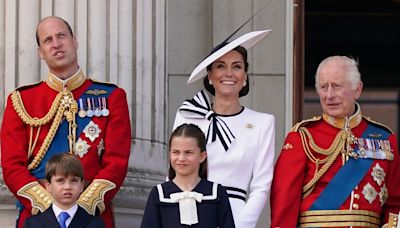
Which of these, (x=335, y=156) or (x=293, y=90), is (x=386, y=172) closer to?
(x=335, y=156)

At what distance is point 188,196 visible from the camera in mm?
9062

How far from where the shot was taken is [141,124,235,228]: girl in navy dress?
29.7 feet

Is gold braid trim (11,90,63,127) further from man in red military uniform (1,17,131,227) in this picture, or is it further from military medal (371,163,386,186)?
military medal (371,163,386,186)

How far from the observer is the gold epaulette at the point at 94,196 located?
30.8 ft

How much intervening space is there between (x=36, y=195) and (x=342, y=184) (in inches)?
63.6

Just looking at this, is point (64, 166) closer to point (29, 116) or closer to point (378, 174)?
point (29, 116)

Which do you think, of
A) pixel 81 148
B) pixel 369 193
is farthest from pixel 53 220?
pixel 369 193

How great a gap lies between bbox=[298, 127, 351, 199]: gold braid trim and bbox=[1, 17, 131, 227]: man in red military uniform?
0.97 metres

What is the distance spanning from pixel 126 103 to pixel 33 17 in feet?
3.44

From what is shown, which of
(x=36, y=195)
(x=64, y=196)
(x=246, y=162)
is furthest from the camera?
(x=246, y=162)

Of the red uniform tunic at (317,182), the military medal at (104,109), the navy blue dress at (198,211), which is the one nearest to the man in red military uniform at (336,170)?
the red uniform tunic at (317,182)

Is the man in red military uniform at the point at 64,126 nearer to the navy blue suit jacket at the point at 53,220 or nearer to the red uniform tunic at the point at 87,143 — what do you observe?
the red uniform tunic at the point at 87,143

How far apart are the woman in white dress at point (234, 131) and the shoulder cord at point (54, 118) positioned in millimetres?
579

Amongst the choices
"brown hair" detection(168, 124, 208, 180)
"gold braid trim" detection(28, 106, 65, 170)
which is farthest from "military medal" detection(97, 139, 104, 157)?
"brown hair" detection(168, 124, 208, 180)
